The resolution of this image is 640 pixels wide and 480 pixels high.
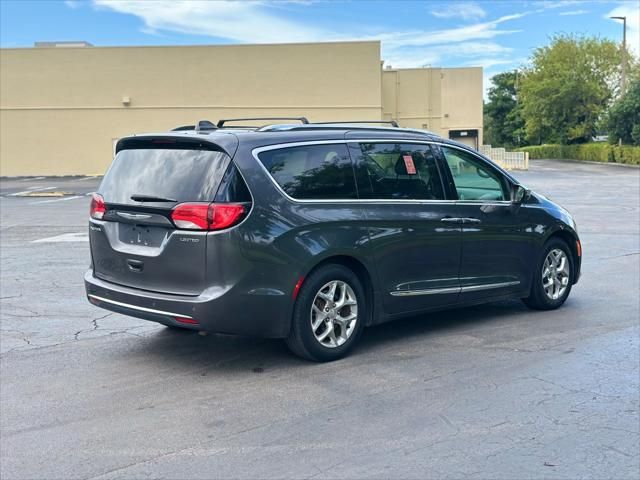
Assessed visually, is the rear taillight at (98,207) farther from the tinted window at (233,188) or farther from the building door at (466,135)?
the building door at (466,135)

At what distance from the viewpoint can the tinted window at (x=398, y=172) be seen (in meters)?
6.32

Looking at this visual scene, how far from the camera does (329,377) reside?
5.61 m

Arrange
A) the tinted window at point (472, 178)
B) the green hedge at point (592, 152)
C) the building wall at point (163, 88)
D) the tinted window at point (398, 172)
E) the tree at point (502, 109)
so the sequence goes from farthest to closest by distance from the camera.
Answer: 1. the tree at point (502, 109)
2. the green hedge at point (592, 152)
3. the building wall at point (163, 88)
4. the tinted window at point (472, 178)
5. the tinted window at point (398, 172)

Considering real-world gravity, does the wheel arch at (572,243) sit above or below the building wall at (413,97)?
below

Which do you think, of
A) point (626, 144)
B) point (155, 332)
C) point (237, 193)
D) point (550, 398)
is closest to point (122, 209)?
point (237, 193)

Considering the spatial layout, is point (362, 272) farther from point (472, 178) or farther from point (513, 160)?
point (513, 160)

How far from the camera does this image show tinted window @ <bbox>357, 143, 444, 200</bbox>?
6.32m

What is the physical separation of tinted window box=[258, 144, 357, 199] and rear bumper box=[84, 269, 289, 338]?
2.97ft

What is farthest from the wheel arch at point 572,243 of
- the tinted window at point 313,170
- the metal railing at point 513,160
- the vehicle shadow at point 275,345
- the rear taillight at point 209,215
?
the metal railing at point 513,160

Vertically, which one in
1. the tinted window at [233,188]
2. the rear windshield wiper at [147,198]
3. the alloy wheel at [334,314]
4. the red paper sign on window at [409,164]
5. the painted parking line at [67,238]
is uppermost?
the red paper sign on window at [409,164]

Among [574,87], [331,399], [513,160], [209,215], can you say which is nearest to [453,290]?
[331,399]

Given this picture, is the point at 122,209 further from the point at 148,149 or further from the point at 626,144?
the point at 626,144

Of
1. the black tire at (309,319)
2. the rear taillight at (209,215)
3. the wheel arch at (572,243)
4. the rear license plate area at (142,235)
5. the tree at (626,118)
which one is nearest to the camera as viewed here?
the rear taillight at (209,215)

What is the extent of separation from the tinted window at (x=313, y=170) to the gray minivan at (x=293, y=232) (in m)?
0.01
